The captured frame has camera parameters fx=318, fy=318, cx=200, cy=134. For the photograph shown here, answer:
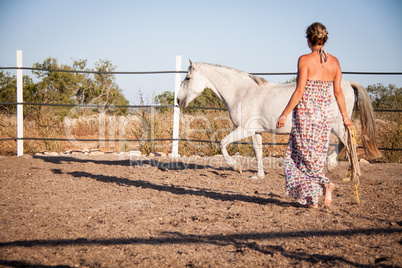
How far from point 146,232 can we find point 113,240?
273mm

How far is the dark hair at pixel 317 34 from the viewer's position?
110 inches

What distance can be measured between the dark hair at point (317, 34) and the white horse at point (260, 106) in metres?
1.64

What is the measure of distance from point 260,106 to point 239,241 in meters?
2.55

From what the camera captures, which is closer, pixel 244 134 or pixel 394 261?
pixel 394 261

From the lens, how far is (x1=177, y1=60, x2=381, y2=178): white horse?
4477 millimetres

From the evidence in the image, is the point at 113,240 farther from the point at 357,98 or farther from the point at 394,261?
the point at 357,98

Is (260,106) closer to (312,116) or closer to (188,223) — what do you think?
(312,116)

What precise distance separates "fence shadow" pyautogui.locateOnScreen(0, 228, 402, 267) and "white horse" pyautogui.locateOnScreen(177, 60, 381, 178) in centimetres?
216

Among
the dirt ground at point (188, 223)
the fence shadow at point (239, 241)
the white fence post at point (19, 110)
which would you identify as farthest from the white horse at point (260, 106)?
the white fence post at point (19, 110)

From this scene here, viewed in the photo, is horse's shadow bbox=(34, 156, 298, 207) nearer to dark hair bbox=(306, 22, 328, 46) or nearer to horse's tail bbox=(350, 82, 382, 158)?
dark hair bbox=(306, 22, 328, 46)

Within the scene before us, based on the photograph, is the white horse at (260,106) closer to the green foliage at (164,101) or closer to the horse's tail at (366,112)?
the horse's tail at (366,112)

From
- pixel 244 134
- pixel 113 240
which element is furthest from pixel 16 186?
pixel 244 134

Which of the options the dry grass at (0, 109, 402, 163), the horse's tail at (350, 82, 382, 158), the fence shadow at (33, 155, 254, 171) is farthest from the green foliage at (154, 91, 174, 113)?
the horse's tail at (350, 82, 382, 158)

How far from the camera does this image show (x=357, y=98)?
4.67 m
